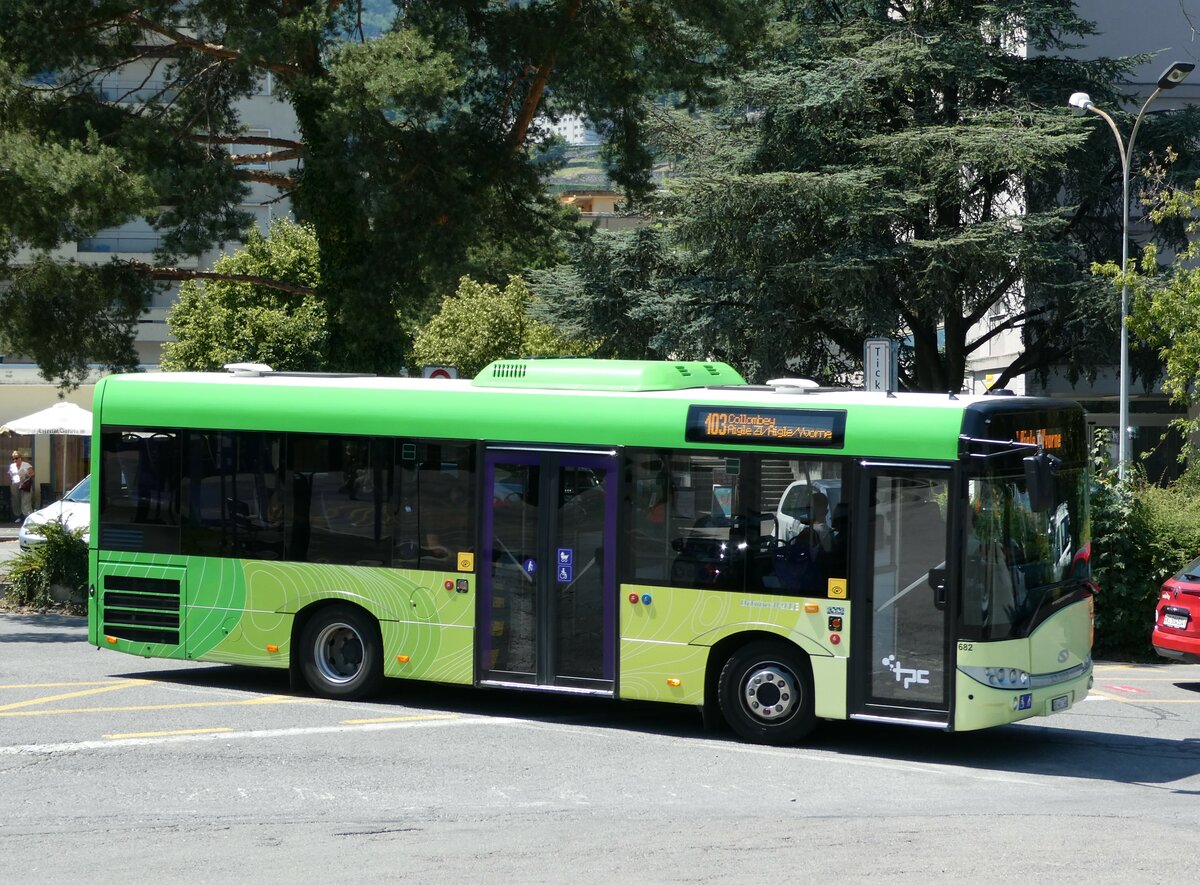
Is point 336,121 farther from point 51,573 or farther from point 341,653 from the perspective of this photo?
point 341,653

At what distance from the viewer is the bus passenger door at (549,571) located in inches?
450

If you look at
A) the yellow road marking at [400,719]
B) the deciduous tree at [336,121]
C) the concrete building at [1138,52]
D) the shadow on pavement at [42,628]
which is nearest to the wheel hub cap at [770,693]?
the yellow road marking at [400,719]

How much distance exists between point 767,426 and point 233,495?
190 inches

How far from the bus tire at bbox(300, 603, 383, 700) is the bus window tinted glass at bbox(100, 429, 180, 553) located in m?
1.55

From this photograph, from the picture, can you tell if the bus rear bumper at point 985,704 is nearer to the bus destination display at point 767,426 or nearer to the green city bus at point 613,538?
the green city bus at point 613,538

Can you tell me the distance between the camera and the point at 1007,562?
34.0 feet

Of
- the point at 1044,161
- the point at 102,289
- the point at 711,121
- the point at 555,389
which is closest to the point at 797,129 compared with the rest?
the point at 711,121

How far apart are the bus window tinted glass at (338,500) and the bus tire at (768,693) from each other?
10.2ft

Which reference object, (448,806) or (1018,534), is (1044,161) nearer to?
(1018,534)

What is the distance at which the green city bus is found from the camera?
34.3ft

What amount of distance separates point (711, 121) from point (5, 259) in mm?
17102

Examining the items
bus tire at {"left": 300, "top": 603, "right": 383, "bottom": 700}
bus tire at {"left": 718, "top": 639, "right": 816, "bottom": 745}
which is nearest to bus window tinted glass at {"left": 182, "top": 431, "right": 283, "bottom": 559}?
bus tire at {"left": 300, "top": 603, "right": 383, "bottom": 700}

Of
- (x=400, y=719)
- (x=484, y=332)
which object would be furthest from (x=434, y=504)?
(x=484, y=332)

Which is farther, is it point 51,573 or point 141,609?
point 51,573
